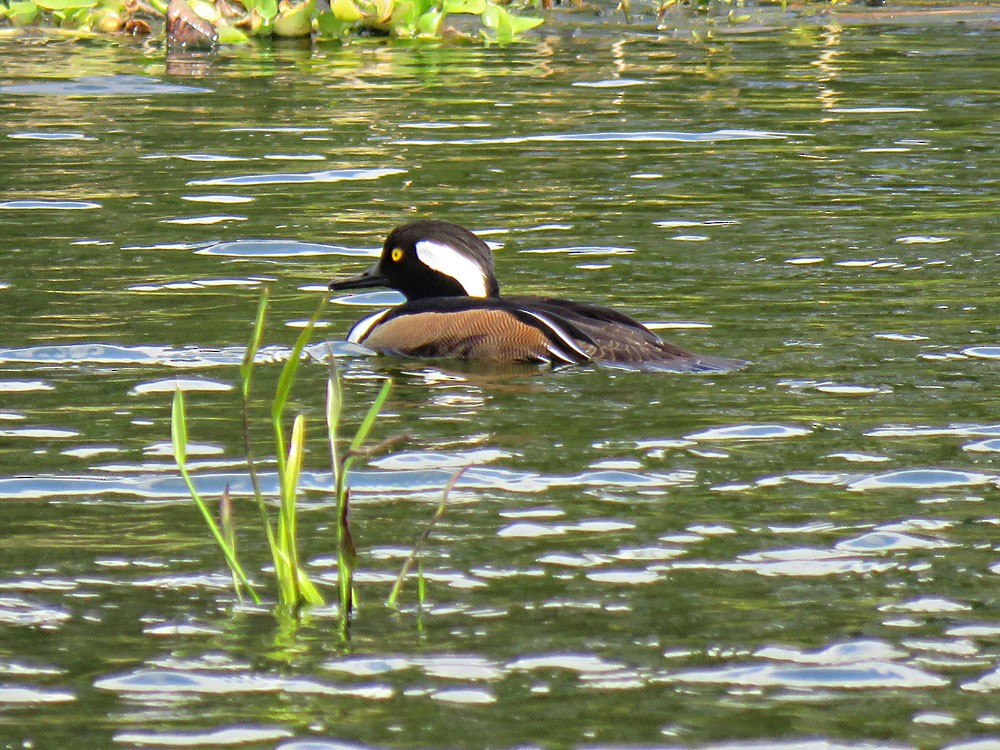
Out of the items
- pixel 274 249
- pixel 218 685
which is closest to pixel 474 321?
pixel 274 249

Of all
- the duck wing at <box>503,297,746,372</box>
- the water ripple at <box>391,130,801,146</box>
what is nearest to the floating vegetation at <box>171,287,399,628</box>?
the duck wing at <box>503,297,746,372</box>

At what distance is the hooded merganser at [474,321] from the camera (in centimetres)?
736

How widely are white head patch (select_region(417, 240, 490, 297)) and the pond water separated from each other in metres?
0.56

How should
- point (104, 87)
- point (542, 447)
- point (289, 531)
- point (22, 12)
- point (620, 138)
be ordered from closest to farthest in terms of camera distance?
1. point (289, 531)
2. point (542, 447)
3. point (620, 138)
4. point (104, 87)
5. point (22, 12)

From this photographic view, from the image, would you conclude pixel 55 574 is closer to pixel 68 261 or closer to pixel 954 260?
pixel 68 261

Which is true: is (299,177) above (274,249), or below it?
above

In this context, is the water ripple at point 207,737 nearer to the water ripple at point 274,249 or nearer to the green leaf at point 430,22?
the water ripple at point 274,249

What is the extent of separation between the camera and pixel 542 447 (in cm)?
621

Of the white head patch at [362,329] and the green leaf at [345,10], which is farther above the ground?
the green leaf at [345,10]

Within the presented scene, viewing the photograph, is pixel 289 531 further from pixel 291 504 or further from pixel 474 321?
pixel 474 321

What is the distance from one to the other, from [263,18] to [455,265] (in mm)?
12404

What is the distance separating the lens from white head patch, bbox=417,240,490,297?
8.24 m

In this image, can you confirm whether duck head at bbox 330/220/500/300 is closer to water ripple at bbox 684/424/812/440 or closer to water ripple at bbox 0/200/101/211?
water ripple at bbox 684/424/812/440

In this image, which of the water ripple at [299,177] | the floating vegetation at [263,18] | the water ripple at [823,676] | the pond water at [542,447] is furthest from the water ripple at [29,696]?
the floating vegetation at [263,18]
